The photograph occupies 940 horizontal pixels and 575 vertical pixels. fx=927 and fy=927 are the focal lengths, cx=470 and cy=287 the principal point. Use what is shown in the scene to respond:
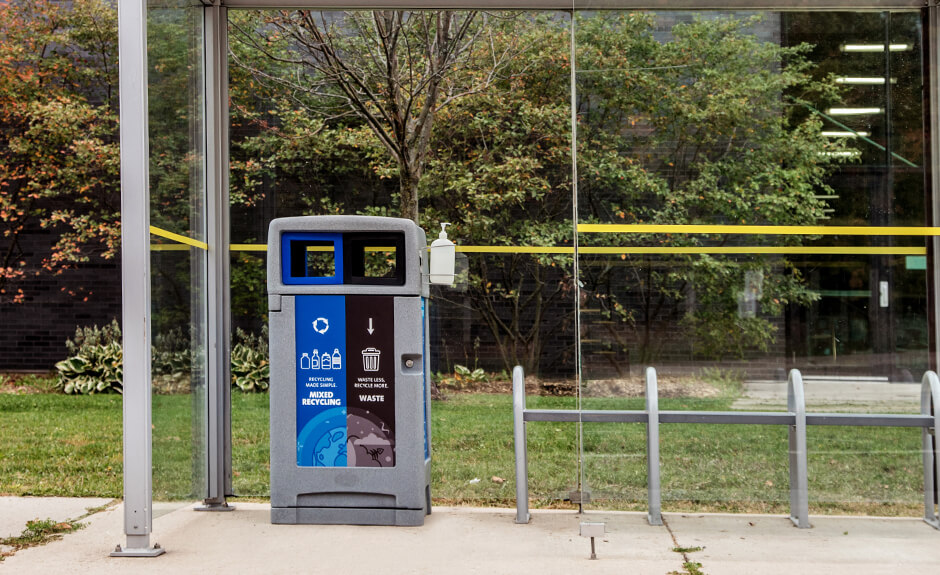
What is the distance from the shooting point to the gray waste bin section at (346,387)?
5.13m

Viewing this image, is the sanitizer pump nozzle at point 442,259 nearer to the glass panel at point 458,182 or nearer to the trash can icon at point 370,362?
the glass panel at point 458,182

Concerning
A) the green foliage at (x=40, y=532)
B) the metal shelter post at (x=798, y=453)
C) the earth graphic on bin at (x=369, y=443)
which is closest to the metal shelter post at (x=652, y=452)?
the metal shelter post at (x=798, y=453)

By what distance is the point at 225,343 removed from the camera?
18.6ft

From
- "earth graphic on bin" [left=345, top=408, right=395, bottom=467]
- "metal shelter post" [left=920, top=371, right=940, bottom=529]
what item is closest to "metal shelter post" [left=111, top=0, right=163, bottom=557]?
"earth graphic on bin" [left=345, top=408, right=395, bottom=467]

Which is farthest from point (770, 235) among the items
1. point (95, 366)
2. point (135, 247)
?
point (95, 366)

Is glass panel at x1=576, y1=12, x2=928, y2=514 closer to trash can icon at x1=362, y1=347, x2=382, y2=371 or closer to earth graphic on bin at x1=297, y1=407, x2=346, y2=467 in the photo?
trash can icon at x1=362, y1=347, x2=382, y2=371

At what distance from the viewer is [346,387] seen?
5.17 m

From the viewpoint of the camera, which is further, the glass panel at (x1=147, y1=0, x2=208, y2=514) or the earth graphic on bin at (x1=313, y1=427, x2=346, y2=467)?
the earth graphic on bin at (x1=313, y1=427, x2=346, y2=467)

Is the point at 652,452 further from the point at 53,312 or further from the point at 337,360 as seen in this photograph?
the point at 53,312

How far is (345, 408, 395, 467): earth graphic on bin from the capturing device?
514 centimetres

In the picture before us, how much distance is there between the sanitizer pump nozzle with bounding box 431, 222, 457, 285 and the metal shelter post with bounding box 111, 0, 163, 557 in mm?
1819

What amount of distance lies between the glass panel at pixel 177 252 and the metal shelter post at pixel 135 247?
0.64ft

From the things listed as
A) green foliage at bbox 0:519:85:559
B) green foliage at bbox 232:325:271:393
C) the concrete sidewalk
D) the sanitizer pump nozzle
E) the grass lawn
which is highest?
the sanitizer pump nozzle

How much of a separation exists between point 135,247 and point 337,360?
1.30 metres
